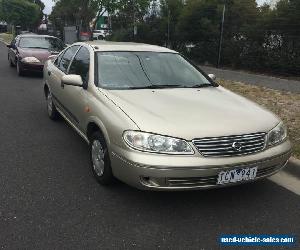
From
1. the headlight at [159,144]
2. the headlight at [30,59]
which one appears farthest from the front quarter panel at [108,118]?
the headlight at [30,59]

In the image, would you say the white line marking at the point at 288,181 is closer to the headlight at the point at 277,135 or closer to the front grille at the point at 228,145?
the headlight at the point at 277,135

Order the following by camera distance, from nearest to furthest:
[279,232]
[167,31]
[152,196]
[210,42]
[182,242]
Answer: [182,242]
[279,232]
[152,196]
[210,42]
[167,31]

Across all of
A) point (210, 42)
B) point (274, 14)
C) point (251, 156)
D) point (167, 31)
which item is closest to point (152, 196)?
point (251, 156)

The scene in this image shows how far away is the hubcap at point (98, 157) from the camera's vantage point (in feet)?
13.9

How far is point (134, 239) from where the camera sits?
3.32 m

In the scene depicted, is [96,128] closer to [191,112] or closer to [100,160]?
[100,160]

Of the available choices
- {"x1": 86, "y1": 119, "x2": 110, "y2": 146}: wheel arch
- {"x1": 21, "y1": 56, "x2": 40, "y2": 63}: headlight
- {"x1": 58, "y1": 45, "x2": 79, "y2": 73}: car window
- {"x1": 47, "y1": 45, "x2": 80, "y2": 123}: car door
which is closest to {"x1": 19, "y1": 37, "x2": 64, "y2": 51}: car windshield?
{"x1": 21, "y1": 56, "x2": 40, "y2": 63}: headlight

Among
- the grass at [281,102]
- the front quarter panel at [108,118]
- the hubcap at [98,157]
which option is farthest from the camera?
the grass at [281,102]

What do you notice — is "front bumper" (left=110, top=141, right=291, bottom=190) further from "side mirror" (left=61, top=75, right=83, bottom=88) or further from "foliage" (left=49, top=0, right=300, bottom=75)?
"foliage" (left=49, top=0, right=300, bottom=75)

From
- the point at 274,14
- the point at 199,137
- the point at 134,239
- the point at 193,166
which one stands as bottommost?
the point at 134,239

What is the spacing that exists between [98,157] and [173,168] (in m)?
1.13

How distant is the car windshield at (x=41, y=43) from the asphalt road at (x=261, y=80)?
5133mm

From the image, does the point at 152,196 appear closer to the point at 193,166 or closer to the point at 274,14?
the point at 193,166

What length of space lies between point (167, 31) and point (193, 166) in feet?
52.3
